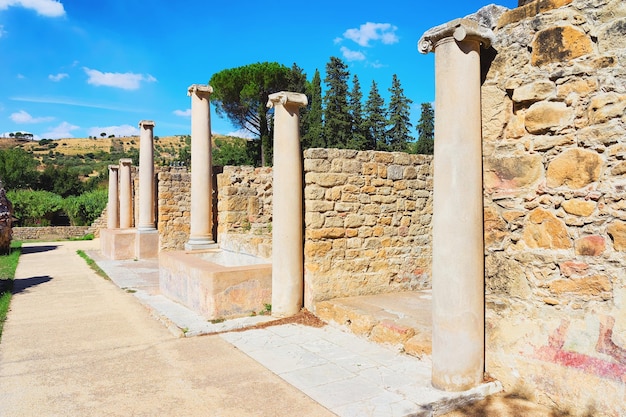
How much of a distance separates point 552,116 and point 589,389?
2.03 metres

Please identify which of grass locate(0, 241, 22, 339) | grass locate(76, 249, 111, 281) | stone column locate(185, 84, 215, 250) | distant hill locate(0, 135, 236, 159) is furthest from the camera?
distant hill locate(0, 135, 236, 159)

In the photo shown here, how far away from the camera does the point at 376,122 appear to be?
33.9 metres

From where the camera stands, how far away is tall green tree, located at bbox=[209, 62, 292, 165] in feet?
106

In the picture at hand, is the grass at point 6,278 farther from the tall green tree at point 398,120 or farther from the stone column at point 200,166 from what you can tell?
the tall green tree at point 398,120

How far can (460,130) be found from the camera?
151 inches

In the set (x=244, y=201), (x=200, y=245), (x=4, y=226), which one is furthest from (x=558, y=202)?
(x=4, y=226)

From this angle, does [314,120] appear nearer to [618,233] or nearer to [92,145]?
[618,233]

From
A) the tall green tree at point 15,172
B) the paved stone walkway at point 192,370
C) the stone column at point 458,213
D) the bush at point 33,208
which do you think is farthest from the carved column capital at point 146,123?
the tall green tree at point 15,172

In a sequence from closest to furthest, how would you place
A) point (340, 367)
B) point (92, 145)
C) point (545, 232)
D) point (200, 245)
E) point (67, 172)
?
point (545, 232)
point (340, 367)
point (200, 245)
point (67, 172)
point (92, 145)

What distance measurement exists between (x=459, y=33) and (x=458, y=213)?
1427 millimetres

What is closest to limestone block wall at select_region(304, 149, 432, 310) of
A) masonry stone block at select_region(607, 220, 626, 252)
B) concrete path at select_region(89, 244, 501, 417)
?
concrete path at select_region(89, 244, 501, 417)

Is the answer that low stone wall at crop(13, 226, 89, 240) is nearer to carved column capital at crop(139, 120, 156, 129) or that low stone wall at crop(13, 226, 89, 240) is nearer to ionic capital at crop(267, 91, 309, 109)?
carved column capital at crop(139, 120, 156, 129)

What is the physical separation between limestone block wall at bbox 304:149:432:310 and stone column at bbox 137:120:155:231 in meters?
8.96

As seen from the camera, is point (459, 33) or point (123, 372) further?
point (123, 372)
